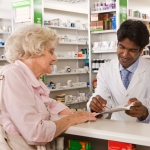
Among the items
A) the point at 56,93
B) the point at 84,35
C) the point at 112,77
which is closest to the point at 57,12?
the point at 84,35

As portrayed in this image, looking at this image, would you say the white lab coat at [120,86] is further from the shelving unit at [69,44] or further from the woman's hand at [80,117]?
the shelving unit at [69,44]

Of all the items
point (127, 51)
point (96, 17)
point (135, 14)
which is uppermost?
point (135, 14)

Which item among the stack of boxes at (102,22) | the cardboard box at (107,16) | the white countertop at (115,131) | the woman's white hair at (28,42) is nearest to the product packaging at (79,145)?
the white countertop at (115,131)

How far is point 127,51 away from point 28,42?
3.30 ft

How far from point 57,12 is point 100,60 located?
2329mm

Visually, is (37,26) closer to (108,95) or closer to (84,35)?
(108,95)

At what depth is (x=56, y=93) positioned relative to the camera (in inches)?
268

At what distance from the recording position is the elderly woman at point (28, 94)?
1.43 metres

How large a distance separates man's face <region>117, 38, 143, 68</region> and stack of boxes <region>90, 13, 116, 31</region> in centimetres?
346

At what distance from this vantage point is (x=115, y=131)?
1.50 m

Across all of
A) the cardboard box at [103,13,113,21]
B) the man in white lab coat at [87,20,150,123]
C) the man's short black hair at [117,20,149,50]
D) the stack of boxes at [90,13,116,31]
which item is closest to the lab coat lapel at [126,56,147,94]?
the man in white lab coat at [87,20,150,123]

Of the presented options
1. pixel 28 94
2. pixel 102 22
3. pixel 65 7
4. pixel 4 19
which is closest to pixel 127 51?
pixel 28 94

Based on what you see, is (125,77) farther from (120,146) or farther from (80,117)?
(120,146)

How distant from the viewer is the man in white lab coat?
215cm
